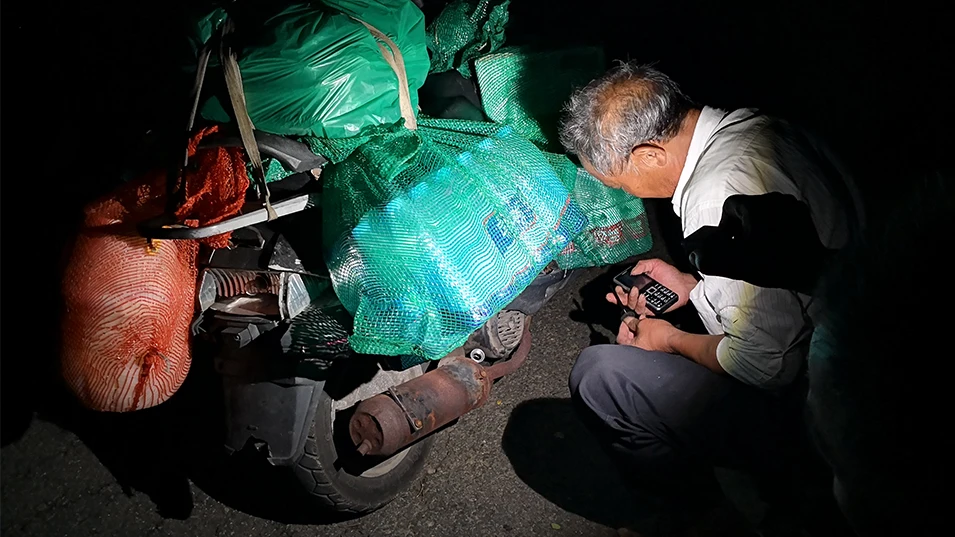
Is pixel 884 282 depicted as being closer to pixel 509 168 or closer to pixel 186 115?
pixel 509 168

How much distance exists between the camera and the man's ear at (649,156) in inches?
87.1

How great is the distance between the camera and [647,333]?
7.90 feet

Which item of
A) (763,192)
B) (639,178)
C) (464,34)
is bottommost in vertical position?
(639,178)

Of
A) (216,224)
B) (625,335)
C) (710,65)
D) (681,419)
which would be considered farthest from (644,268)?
(710,65)

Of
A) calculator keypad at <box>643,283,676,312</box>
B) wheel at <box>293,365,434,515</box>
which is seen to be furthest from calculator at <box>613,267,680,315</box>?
wheel at <box>293,365,434,515</box>

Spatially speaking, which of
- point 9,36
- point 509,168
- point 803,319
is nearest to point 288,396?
point 509,168

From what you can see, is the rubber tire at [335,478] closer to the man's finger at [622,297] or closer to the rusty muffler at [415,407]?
the rusty muffler at [415,407]

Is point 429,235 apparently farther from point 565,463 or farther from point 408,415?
point 565,463

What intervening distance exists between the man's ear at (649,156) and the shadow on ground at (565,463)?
1195 millimetres

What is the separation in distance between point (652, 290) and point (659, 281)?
0.08m

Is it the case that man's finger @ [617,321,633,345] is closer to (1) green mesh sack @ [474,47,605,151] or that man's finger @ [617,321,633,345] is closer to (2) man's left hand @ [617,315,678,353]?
(2) man's left hand @ [617,315,678,353]

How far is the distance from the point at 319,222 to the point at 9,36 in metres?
2.93

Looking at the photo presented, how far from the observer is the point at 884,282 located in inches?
55.1

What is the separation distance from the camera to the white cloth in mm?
1947
